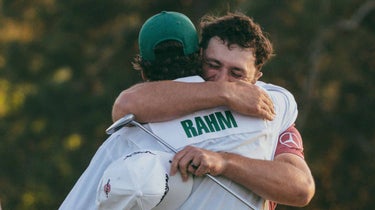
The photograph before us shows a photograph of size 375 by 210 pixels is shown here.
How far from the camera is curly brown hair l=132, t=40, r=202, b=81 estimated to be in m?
3.86

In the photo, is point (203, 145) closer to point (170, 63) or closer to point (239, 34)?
point (170, 63)

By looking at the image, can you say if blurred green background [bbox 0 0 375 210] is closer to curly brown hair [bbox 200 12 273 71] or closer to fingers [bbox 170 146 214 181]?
curly brown hair [bbox 200 12 273 71]

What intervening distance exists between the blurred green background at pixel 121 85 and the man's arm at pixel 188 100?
14.7 m

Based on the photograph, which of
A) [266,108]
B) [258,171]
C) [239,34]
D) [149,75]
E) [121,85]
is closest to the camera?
[258,171]

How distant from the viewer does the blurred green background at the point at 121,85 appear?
19453mm

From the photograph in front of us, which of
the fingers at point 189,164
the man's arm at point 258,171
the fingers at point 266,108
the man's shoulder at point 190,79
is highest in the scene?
the man's shoulder at point 190,79

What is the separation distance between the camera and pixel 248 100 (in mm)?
3766

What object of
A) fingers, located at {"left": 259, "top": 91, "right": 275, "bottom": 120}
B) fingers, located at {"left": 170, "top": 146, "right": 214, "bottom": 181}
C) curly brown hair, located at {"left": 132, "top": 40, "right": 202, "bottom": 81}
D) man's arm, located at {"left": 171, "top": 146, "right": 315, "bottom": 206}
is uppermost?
curly brown hair, located at {"left": 132, "top": 40, "right": 202, "bottom": 81}

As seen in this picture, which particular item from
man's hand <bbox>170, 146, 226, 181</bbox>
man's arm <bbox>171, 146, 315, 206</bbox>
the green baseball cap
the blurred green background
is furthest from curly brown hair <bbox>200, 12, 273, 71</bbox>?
the blurred green background

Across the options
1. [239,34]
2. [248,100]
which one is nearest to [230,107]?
[248,100]

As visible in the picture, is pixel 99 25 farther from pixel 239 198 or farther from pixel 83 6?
pixel 239 198

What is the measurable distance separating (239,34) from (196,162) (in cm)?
66

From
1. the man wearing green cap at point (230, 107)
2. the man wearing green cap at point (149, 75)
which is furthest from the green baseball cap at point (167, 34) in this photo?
the man wearing green cap at point (230, 107)

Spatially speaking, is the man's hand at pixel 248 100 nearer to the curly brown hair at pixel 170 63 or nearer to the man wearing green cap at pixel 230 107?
the man wearing green cap at pixel 230 107
